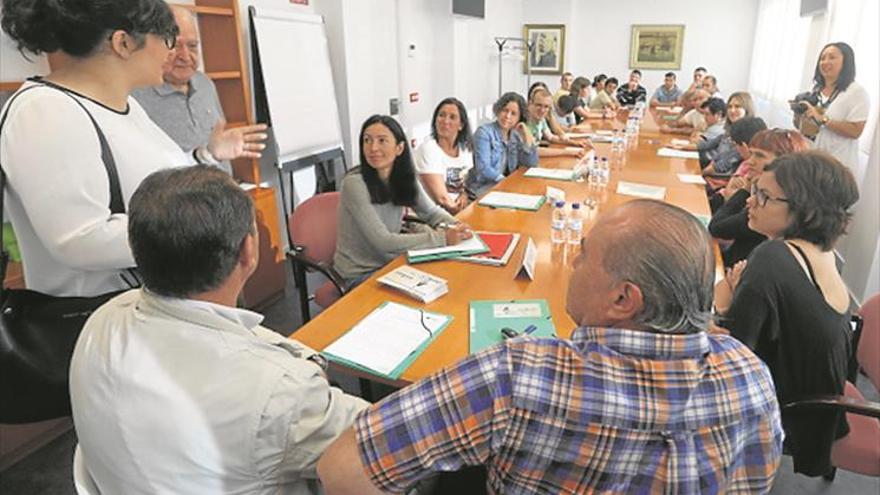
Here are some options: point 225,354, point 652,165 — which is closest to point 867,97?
point 652,165

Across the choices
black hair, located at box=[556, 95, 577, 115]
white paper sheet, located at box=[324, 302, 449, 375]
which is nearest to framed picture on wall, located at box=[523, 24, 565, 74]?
black hair, located at box=[556, 95, 577, 115]

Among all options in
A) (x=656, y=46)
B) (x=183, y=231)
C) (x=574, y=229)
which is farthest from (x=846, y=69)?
(x=656, y=46)

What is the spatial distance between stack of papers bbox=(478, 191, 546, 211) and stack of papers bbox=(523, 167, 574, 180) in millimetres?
571

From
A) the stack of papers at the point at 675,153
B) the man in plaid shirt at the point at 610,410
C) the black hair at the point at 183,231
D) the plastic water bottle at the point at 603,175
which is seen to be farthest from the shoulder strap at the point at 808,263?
the stack of papers at the point at 675,153

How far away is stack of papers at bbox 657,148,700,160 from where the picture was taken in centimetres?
435

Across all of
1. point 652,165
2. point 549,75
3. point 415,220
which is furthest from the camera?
point 549,75

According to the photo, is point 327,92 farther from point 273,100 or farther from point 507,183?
point 507,183

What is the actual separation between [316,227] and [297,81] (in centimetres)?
165

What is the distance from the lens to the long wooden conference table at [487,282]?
1.48 m

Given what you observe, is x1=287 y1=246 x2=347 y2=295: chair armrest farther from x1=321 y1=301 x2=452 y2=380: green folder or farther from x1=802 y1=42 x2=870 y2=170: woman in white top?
x1=802 y1=42 x2=870 y2=170: woman in white top

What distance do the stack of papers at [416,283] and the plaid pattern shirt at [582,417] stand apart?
936 millimetres

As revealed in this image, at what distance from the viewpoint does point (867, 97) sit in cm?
344

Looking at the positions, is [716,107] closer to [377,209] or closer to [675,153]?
[675,153]

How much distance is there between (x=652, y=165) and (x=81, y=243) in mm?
3723
